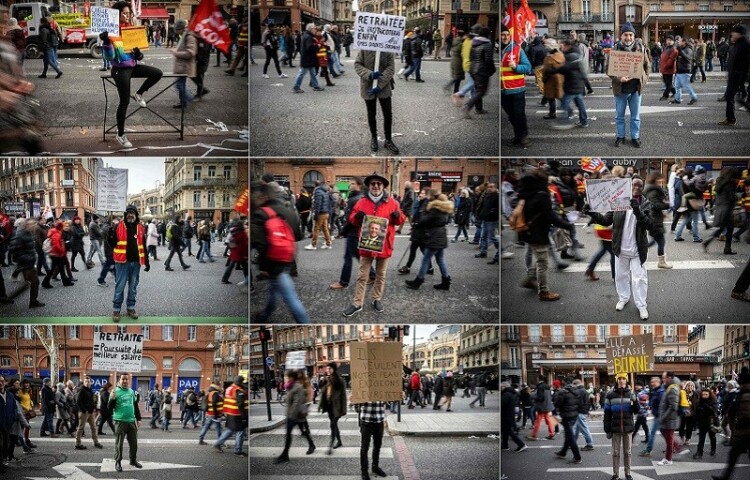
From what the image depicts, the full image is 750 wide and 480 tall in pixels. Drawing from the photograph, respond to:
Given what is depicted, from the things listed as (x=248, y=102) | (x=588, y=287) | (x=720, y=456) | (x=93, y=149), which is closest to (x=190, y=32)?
(x=248, y=102)

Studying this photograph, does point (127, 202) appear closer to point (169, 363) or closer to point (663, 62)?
point (169, 363)

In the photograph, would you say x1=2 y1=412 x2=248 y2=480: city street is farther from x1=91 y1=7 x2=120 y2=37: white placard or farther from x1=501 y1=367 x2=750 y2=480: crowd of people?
x1=91 y1=7 x2=120 y2=37: white placard

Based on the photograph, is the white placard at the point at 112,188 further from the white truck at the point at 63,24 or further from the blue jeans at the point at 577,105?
the blue jeans at the point at 577,105

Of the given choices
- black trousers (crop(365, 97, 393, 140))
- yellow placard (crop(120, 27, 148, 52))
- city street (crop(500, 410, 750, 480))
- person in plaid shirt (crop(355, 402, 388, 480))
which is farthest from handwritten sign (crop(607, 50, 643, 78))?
yellow placard (crop(120, 27, 148, 52))

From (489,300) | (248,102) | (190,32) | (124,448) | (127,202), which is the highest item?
(190,32)

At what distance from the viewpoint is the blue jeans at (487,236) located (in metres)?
10.8

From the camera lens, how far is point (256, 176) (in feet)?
35.6

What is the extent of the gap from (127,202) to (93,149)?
2.35 feet

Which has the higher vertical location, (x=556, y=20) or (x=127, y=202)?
(x=556, y=20)

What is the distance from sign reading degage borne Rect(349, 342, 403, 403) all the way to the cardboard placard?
1.05m

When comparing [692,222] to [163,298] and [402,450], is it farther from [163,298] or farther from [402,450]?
[163,298]

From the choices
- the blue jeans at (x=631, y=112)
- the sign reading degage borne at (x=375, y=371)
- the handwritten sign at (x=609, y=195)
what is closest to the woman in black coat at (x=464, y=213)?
the handwritten sign at (x=609, y=195)

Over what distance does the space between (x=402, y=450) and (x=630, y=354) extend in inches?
107

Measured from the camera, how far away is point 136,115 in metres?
11.1
